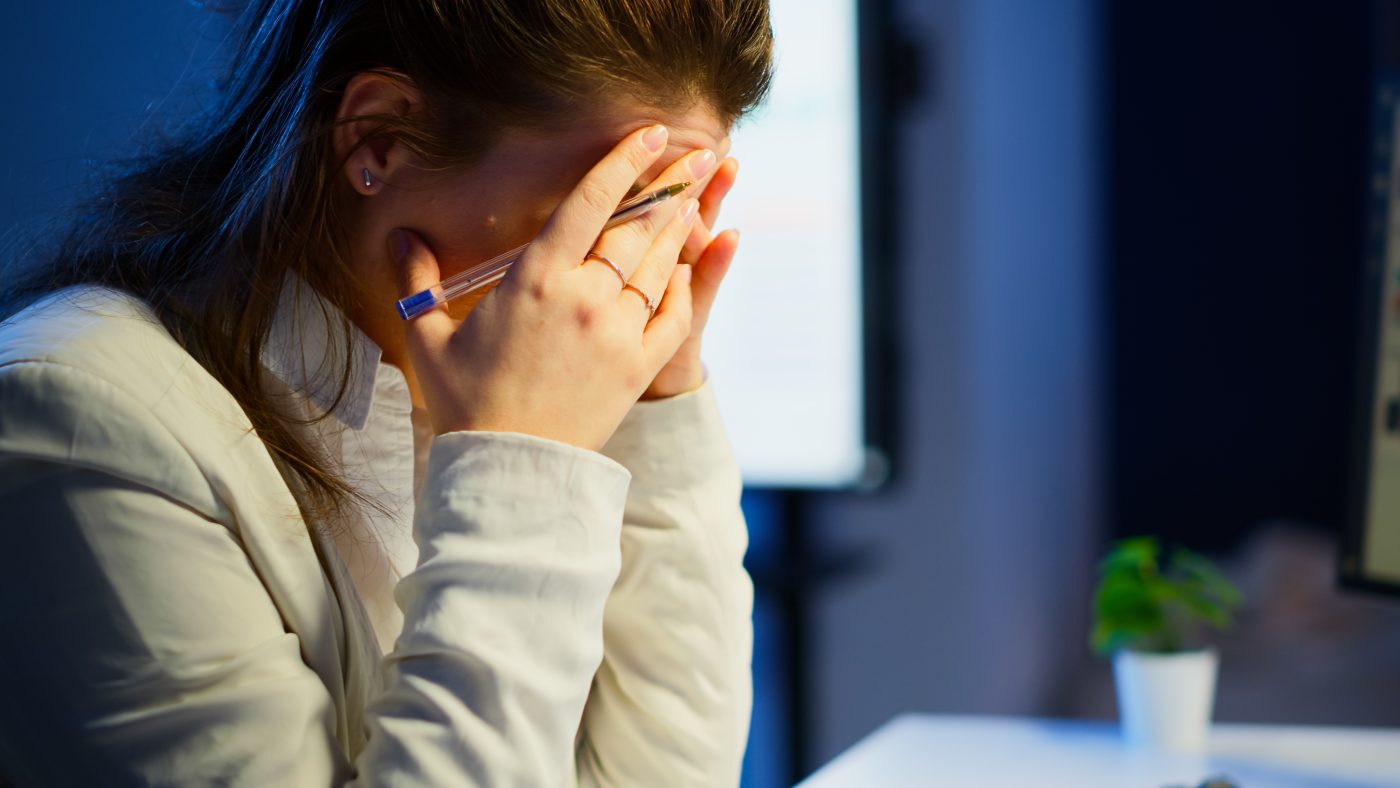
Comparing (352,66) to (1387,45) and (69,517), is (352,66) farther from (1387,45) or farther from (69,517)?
(1387,45)

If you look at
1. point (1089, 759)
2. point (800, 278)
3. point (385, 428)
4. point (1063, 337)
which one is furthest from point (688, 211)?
point (1063, 337)

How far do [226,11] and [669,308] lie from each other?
0.39 m

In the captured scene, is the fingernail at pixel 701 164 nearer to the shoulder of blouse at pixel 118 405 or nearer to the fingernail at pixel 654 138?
the fingernail at pixel 654 138

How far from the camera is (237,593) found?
647 millimetres

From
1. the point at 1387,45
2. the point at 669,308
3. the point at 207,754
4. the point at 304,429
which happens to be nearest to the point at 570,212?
the point at 669,308

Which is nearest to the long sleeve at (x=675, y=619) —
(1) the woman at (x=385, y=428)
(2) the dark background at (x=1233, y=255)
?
(1) the woman at (x=385, y=428)

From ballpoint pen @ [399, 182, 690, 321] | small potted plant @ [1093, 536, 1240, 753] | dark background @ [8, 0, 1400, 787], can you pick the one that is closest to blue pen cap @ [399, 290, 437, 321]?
ballpoint pen @ [399, 182, 690, 321]

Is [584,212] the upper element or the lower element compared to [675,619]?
upper

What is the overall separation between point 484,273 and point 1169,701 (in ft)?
2.50

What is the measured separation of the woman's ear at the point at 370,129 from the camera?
2.39 ft

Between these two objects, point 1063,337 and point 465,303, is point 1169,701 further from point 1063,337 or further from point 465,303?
point 1063,337

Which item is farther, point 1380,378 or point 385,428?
point 1380,378

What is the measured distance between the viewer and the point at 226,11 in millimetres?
884

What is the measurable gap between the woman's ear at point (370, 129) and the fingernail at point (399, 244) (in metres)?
0.03
